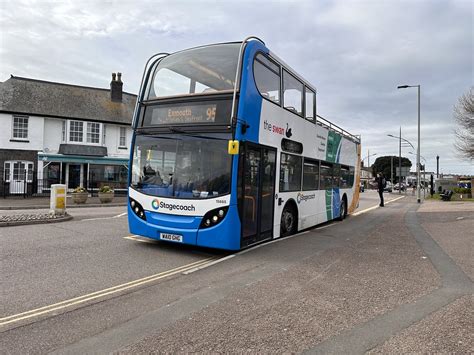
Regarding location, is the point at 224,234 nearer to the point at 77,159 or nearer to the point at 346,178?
the point at 346,178

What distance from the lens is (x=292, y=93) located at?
912cm

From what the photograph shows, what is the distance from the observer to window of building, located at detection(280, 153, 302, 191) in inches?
341

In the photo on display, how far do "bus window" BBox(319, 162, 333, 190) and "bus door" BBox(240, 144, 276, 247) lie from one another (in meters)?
3.83

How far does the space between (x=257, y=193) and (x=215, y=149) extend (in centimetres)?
139

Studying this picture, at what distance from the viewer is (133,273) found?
5.79m

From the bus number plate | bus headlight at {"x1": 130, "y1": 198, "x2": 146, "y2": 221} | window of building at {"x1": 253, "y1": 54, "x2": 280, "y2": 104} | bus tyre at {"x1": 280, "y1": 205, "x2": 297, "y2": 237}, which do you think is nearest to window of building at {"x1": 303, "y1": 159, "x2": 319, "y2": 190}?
bus tyre at {"x1": 280, "y1": 205, "x2": 297, "y2": 237}

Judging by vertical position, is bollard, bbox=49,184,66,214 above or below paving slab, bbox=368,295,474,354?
above

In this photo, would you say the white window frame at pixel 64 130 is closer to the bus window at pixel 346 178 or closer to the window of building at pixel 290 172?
the bus window at pixel 346 178

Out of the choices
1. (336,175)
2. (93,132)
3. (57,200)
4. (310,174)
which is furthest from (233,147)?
(93,132)

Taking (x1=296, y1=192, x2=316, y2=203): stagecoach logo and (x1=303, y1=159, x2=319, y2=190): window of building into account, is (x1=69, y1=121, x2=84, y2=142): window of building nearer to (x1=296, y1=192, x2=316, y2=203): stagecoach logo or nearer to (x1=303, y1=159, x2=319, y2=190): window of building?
(x1=303, y1=159, x2=319, y2=190): window of building

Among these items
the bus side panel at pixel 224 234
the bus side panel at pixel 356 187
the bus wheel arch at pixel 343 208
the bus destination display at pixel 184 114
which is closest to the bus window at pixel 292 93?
the bus destination display at pixel 184 114

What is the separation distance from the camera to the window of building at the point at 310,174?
10.1 m

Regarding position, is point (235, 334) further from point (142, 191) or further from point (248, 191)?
point (142, 191)

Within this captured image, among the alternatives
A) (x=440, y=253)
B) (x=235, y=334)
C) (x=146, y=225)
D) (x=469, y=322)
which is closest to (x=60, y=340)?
(x=235, y=334)
